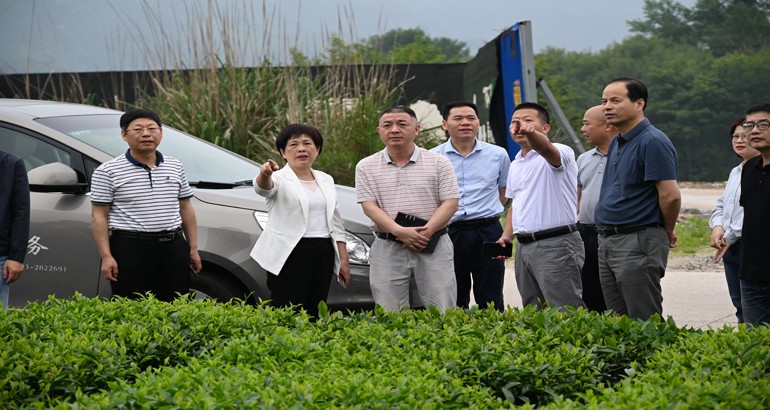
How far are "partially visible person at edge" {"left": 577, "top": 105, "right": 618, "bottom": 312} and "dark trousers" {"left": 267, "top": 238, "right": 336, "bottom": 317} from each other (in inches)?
66.1

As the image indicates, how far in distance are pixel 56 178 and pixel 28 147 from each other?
26.1 inches

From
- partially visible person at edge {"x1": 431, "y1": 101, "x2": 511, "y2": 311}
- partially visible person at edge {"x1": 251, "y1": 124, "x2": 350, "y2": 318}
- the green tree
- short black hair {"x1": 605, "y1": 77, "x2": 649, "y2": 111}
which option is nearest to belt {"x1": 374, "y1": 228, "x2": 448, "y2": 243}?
partially visible person at edge {"x1": 251, "y1": 124, "x2": 350, "y2": 318}

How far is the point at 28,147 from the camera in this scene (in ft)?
23.1

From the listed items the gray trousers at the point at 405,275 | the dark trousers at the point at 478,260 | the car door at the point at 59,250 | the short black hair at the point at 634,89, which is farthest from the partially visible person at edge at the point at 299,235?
the short black hair at the point at 634,89

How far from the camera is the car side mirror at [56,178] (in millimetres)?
6496

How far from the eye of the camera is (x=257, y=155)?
494 inches

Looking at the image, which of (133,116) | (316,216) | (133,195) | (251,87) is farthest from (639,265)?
(251,87)

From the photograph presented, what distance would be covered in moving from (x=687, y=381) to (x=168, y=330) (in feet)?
7.01

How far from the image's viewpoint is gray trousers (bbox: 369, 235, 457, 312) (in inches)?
245

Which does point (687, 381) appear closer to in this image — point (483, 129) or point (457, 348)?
point (457, 348)

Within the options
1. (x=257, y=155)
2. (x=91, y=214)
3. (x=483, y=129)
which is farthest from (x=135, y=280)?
(x=483, y=129)

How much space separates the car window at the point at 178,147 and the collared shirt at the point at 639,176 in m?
2.76

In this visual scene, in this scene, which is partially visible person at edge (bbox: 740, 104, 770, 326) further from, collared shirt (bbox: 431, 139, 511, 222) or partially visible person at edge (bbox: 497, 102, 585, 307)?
collared shirt (bbox: 431, 139, 511, 222)

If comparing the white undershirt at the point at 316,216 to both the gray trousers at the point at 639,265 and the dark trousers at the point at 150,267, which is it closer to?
the dark trousers at the point at 150,267
